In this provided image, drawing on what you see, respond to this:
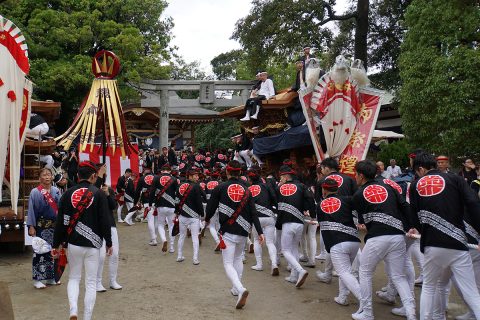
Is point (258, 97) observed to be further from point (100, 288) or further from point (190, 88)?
point (190, 88)

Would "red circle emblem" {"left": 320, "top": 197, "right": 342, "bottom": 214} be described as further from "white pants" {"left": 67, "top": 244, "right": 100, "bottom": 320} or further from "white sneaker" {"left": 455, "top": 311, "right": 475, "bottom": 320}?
"white pants" {"left": 67, "top": 244, "right": 100, "bottom": 320}

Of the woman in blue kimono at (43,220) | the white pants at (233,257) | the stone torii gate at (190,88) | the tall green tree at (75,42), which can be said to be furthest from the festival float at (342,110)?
the tall green tree at (75,42)

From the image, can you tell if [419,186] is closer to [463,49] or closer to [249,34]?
[463,49]

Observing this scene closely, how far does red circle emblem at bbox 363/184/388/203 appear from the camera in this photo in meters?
5.50

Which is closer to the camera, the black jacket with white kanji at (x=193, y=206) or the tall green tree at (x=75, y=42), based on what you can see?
the black jacket with white kanji at (x=193, y=206)

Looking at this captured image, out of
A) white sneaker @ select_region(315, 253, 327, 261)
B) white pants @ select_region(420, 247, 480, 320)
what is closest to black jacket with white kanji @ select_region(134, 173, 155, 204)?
white sneaker @ select_region(315, 253, 327, 261)

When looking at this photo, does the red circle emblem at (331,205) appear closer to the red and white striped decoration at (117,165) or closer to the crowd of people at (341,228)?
the crowd of people at (341,228)

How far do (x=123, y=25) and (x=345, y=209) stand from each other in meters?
17.9

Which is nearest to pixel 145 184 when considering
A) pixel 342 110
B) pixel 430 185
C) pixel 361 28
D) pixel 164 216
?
pixel 164 216

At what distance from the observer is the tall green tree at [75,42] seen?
18891mm

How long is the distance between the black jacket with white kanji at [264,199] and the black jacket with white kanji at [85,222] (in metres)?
3.41

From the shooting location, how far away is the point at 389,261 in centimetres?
546

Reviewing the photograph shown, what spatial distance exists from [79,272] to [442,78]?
10.5 m

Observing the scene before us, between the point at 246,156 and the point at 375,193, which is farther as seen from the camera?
the point at 246,156
